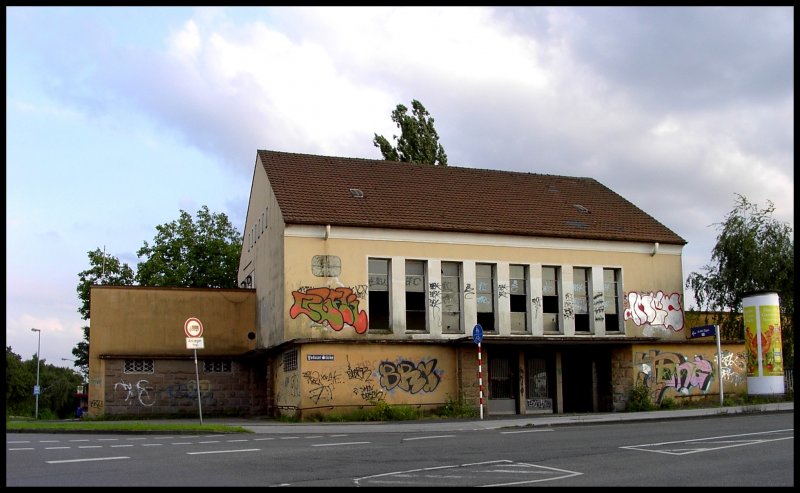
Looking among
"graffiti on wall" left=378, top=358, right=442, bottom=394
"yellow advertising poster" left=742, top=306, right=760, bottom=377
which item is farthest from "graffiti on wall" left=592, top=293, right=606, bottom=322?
"graffiti on wall" left=378, top=358, right=442, bottom=394

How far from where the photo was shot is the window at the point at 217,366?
113ft

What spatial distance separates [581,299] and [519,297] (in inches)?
99.2

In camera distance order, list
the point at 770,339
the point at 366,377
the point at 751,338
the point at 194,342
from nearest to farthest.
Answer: the point at 194,342 < the point at 366,377 < the point at 770,339 < the point at 751,338

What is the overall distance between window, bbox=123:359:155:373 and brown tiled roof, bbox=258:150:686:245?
30.1 ft

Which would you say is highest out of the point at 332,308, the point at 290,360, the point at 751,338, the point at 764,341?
the point at 332,308

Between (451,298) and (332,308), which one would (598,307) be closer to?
(451,298)

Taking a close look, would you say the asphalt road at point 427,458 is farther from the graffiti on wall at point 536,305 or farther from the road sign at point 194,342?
the graffiti on wall at point 536,305

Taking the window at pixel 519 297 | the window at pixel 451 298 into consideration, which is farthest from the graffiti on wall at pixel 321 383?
the window at pixel 519 297

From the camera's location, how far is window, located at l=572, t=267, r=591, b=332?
31.8 meters

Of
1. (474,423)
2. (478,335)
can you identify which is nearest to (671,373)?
(478,335)

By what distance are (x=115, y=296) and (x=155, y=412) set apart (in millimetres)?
4902

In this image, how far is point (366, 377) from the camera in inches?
1093

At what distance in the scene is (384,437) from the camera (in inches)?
744

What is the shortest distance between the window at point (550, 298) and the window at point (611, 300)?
1968 mm
